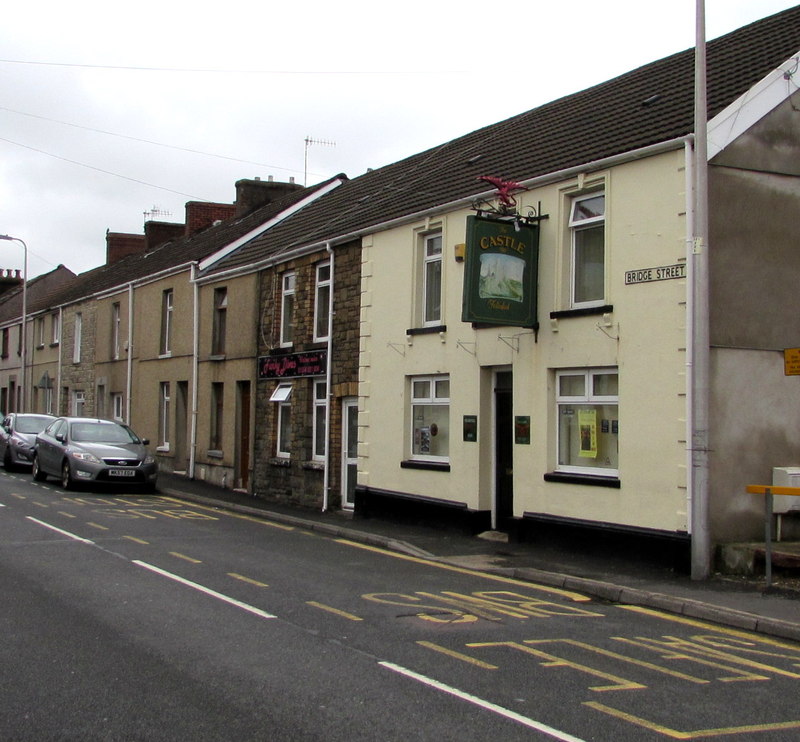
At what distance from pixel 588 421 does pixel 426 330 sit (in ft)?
13.3

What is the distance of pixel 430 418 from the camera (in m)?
16.9

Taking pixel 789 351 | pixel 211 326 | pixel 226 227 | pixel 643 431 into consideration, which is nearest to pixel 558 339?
pixel 643 431

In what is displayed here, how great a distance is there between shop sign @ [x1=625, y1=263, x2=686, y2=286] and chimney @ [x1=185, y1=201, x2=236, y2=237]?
24063 mm

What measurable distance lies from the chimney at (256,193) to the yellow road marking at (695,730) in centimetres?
2649

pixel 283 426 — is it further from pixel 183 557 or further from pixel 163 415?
pixel 183 557

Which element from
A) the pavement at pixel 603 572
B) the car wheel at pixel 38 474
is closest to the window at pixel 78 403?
the car wheel at pixel 38 474

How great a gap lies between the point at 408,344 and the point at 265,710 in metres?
11.6

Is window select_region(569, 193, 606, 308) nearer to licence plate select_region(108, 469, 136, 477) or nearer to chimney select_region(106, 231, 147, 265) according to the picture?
licence plate select_region(108, 469, 136, 477)

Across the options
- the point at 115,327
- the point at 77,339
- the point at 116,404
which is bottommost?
the point at 116,404

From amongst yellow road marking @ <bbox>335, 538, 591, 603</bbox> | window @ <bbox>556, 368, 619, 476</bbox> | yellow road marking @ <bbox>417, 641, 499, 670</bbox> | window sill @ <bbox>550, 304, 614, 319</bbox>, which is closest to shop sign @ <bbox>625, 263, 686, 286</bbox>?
window sill @ <bbox>550, 304, 614, 319</bbox>

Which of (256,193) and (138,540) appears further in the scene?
(256,193)

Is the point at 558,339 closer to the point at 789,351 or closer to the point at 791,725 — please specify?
the point at 789,351

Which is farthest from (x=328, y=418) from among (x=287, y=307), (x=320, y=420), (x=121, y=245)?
(x=121, y=245)

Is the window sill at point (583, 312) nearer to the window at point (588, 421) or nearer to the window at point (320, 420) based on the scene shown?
the window at point (588, 421)
